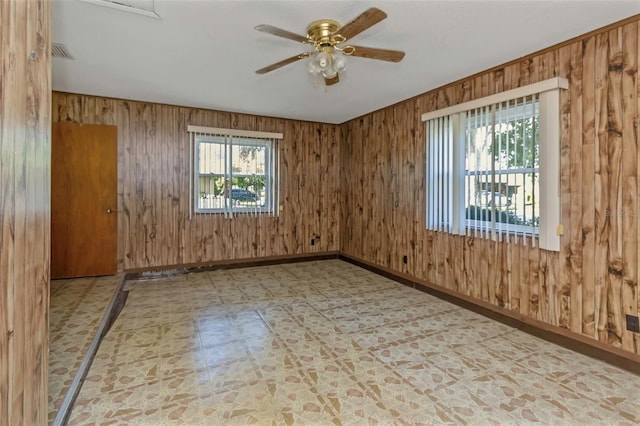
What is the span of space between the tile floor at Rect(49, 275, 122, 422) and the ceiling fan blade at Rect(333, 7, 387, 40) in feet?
9.24

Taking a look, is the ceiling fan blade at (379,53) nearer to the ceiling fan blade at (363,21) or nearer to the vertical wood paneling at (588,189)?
the ceiling fan blade at (363,21)

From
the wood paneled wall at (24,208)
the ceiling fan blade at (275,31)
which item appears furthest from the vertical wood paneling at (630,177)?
the wood paneled wall at (24,208)

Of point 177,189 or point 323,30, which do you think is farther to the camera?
point 177,189

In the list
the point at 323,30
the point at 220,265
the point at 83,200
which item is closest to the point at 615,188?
the point at 323,30

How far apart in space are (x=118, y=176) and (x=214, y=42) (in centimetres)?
281

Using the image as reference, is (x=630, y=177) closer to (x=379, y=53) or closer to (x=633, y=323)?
(x=633, y=323)

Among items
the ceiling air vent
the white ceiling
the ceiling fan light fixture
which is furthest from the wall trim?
the ceiling fan light fixture

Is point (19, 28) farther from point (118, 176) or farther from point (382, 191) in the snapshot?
point (382, 191)

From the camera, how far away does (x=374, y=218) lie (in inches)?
203

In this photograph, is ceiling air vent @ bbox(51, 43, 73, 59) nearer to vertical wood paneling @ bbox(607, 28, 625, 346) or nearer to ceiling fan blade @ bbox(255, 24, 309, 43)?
ceiling fan blade @ bbox(255, 24, 309, 43)

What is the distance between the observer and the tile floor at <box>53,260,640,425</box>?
183 cm

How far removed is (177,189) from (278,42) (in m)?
3.02

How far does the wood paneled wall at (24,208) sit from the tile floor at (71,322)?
29.8 inches

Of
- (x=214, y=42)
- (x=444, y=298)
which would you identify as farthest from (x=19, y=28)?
(x=444, y=298)
